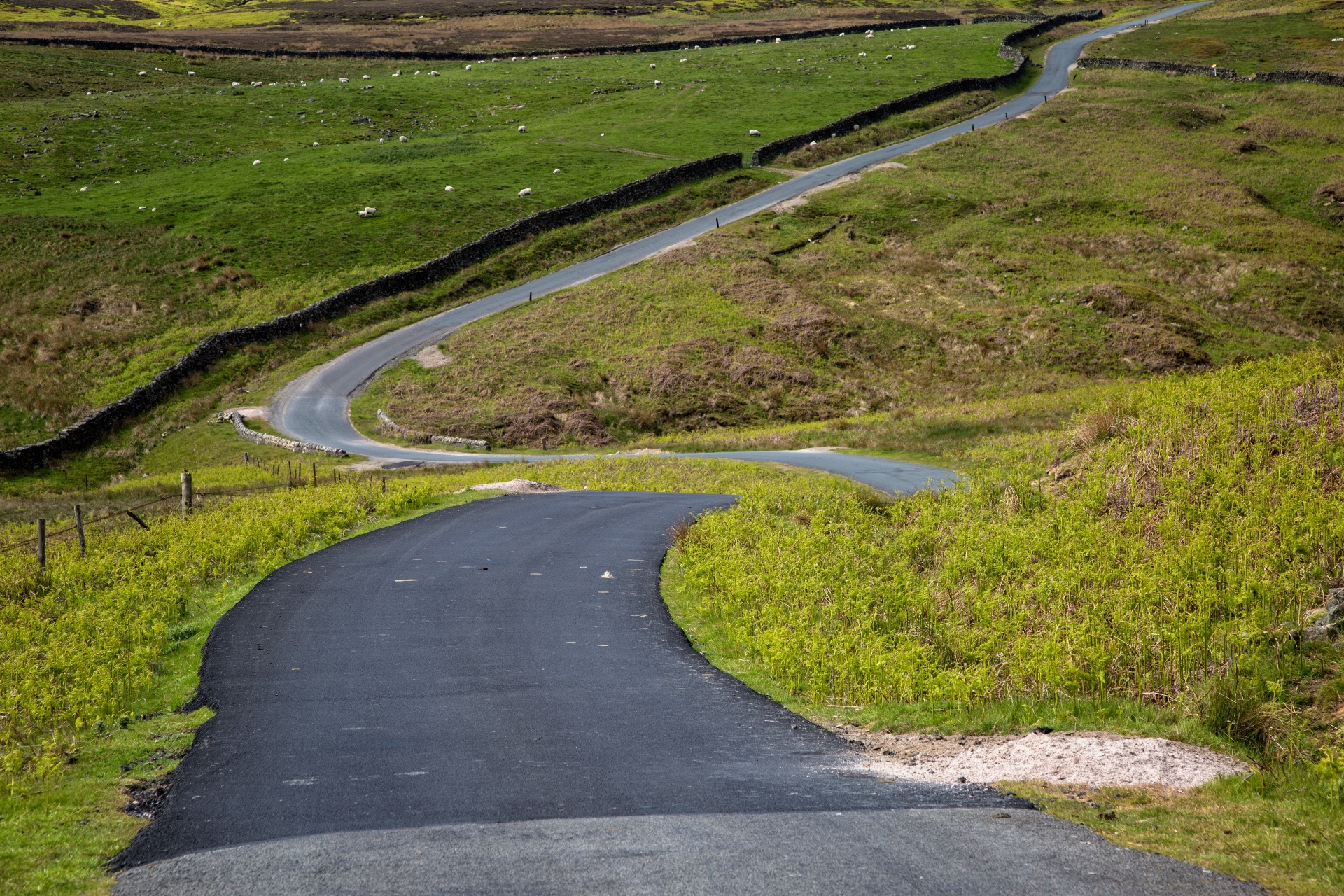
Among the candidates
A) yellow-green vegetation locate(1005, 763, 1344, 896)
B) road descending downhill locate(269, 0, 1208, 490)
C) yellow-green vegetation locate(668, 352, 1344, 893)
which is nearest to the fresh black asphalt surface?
yellow-green vegetation locate(1005, 763, 1344, 896)

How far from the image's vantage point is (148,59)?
100 meters

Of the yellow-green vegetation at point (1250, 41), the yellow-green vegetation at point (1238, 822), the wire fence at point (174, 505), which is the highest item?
the yellow-green vegetation at point (1250, 41)

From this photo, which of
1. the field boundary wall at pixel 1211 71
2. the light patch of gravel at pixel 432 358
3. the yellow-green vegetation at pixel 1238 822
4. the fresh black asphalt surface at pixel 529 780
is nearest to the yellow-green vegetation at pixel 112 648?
the fresh black asphalt surface at pixel 529 780

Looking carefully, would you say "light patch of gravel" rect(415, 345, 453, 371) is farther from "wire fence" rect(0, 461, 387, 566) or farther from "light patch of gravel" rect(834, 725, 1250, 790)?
"light patch of gravel" rect(834, 725, 1250, 790)

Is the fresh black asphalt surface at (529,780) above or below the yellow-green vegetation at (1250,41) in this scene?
below

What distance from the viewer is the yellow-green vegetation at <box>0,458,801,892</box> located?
6.44 meters

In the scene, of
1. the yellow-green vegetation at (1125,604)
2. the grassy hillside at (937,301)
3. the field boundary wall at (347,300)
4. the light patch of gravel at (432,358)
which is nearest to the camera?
the yellow-green vegetation at (1125,604)

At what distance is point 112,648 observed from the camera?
36.6 ft

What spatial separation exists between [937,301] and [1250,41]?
81483mm

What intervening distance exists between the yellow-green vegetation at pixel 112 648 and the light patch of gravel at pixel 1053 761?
5796 millimetres

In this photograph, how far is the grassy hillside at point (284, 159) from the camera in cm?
4934

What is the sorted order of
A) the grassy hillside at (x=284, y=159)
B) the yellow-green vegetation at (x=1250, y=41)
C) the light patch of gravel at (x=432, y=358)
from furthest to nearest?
the yellow-green vegetation at (x=1250, y=41)
the grassy hillside at (x=284, y=159)
the light patch of gravel at (x=432, y=358)

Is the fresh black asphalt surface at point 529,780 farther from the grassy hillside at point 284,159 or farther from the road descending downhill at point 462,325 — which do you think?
the grassy hillside at point 284,159

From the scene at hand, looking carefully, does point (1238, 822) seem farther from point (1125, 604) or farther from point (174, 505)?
point (174, 505)
